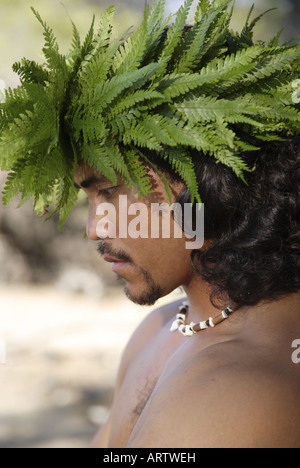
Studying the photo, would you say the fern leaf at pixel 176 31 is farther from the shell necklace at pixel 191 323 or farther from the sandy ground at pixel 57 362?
the sandy ground at pixel 57 362

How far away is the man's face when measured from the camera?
91.4 inches

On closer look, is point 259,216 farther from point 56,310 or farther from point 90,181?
point 56,310

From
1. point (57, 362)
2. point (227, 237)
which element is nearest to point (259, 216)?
point (227, 237)

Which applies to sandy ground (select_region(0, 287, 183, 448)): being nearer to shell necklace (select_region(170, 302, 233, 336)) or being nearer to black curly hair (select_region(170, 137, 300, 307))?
shell necklace (select_region(170, 302, 233, 336))

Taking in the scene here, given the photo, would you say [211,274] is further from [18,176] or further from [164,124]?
[18,176]

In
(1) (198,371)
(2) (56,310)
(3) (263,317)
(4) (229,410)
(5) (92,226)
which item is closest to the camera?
(4) (229,410)

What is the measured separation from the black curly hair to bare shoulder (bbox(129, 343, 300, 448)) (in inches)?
13.9

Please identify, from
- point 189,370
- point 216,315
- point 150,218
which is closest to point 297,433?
point 189,370

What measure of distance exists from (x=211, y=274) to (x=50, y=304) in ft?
25.6

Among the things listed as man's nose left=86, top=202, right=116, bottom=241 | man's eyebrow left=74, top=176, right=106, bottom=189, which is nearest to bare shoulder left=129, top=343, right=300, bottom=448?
man's nose left=86, top=202, right=116, bottom=241

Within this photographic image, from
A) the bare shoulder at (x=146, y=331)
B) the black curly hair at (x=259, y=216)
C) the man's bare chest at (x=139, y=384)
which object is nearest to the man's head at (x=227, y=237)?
the black curly hair at (x=259, y=216)

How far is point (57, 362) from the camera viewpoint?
7992mm

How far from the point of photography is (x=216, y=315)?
2.38 metres

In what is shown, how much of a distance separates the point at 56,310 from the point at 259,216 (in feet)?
25.1
